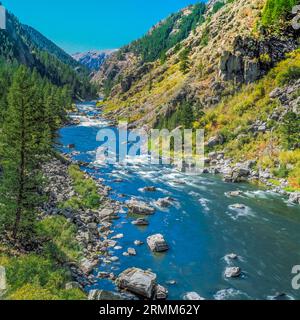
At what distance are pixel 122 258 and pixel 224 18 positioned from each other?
126m

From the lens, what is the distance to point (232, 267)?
28.0 metres

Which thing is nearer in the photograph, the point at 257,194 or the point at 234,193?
the point at 234,193

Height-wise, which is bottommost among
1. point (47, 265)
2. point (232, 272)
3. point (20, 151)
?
point (232, 272)

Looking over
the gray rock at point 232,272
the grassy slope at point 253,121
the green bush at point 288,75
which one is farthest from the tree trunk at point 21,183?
the green bush at point 288,75

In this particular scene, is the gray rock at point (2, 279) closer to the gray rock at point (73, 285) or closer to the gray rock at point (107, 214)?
the gray rock at point (73, 285)

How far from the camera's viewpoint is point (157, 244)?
31766 millimetres

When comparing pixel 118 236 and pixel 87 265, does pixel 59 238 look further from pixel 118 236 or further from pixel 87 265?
pixel 118 236

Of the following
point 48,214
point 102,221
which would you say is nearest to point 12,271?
point 48,214

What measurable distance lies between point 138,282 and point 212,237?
41.2ft

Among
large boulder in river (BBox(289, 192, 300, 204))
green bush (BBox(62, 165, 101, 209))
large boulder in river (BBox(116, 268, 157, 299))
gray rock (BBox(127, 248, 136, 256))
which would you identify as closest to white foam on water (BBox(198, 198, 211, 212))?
large boulder in river (BBox(289, 192, 300, 204))

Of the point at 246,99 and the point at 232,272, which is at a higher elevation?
the point at 246,99

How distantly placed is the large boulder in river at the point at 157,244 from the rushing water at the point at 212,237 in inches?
23.8

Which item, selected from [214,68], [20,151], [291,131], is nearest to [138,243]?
[20,151]
